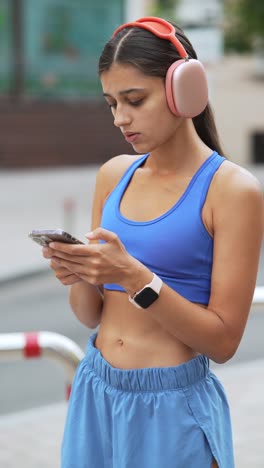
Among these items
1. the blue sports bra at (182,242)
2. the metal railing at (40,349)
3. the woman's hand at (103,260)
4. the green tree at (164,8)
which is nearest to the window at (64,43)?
the green tree at (164,8)

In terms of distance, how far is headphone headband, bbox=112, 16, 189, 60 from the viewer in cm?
212

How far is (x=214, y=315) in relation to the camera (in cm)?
206

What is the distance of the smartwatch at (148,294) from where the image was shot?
1.98 meters

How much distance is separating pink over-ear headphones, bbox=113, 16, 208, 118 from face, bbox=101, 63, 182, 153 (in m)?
0.03

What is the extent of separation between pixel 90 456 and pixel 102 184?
692mm

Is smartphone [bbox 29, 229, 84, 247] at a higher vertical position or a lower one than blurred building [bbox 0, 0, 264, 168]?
higher

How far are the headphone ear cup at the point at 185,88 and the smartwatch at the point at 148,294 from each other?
40cm

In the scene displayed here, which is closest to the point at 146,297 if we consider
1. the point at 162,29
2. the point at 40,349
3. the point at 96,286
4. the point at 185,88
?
the point at 96,286

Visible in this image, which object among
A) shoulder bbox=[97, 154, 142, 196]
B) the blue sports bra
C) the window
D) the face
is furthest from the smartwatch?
the window

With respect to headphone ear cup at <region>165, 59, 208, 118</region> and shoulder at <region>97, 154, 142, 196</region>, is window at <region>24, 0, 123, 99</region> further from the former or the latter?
headphone ear cup at <region>165, 59, 208, 118</region>

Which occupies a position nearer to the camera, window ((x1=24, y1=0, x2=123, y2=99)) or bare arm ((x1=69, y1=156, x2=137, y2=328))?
bare arm ((x1=69, y1=156, x2=137, y2=328))

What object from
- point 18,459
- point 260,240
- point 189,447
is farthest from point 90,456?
point 18,459

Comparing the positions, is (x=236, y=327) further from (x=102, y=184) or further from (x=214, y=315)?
(x=102, y=184)

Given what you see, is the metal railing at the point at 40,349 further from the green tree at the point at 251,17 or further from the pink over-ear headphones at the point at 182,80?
the green tree at the point at 251,17
